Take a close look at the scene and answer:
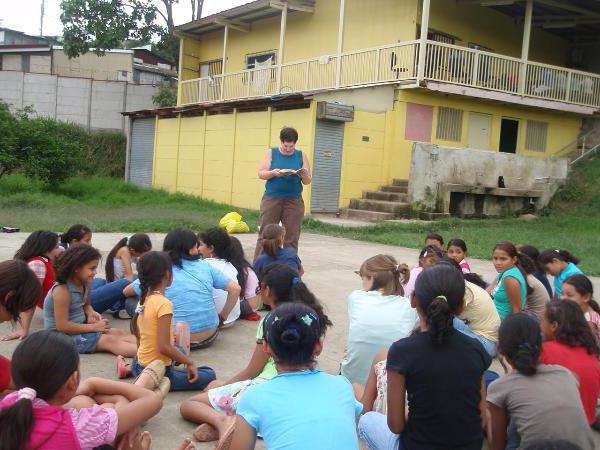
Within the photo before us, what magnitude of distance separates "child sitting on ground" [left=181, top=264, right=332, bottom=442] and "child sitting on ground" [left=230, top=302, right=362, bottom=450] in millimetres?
881

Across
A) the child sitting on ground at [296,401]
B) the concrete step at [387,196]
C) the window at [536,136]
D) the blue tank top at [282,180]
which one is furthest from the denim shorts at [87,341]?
the window at [536,136]

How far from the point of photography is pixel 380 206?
52.1 ft

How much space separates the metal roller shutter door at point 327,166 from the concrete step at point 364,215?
34 centimetres

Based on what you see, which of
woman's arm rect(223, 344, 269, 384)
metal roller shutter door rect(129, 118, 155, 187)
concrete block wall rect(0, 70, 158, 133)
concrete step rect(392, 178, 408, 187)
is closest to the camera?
woman's arm rect(223, 344, 269, 384)

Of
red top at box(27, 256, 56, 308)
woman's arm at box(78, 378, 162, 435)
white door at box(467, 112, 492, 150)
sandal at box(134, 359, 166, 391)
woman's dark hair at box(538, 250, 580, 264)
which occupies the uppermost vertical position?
white door at box(467, 112, 492, 150)

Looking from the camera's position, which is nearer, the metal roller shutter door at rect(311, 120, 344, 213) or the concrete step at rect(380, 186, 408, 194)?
the metal roller shutter door at rect(311, 120, 344, 213)

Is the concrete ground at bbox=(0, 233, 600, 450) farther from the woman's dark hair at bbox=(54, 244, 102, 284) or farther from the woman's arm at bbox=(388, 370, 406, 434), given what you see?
the woman's arm at bbox=(388, 370, 406, 434)

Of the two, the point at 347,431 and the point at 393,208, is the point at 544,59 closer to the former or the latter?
the point at 393,208

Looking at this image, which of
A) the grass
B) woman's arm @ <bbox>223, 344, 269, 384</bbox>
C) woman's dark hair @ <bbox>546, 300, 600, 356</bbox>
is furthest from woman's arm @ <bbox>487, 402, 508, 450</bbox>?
the grass

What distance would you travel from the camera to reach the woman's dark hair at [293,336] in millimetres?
2457

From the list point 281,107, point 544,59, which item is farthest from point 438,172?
point 544,59

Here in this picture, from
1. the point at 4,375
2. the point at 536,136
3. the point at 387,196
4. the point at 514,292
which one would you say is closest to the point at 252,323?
the point at 514,292

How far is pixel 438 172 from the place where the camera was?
15656mm

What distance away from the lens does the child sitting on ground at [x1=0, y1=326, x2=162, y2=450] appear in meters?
2.11
